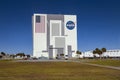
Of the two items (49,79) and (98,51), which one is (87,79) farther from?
(98,51)

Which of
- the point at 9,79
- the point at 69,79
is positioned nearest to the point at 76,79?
the point at 69,79

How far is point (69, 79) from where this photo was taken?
23406 mm

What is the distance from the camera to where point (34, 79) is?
23.3 m

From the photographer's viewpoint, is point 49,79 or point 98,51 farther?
point 98,51

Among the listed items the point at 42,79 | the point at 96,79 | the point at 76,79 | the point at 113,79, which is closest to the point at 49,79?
the point at 42,79

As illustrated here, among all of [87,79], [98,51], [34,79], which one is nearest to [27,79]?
[34,79]

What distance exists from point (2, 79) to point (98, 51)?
16515cm

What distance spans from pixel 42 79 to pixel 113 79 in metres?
6.37

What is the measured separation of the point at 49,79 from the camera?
76.8 ft

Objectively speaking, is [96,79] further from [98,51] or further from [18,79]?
[98,51]

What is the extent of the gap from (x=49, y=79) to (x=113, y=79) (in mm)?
5746

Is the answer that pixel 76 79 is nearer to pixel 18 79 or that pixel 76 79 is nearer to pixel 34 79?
pixel 34 79

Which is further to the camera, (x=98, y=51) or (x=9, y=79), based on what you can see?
(x=98, y=51)

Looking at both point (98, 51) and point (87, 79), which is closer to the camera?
point (87, 79)
